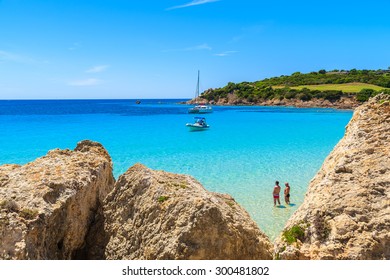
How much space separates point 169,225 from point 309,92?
11467cm

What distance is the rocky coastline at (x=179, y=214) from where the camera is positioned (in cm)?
454

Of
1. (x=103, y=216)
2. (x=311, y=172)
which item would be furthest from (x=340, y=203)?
(x=311, y=172)

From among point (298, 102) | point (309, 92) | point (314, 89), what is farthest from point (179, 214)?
point (314, 89)

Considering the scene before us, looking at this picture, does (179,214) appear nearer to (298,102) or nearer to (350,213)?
(350,213)

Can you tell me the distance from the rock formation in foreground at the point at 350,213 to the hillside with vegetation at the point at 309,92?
92.9 metres

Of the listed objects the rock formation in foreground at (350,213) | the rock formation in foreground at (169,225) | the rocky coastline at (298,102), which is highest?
the rocky coastline at (298,102)

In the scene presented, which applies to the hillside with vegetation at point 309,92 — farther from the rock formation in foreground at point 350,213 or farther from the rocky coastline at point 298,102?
the rock formation in foreground at point 350,213

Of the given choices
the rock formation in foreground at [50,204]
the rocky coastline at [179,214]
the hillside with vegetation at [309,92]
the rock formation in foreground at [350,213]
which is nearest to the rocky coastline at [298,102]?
the hillside with vegetation at [309,92]

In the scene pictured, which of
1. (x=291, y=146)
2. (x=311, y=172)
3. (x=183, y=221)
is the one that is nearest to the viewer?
(x=183, y=221)

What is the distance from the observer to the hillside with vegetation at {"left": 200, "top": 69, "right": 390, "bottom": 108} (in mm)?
100000

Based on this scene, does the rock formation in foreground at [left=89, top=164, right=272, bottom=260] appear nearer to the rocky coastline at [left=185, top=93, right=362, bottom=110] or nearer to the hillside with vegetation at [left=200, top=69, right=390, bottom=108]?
the hillside with vegetation at [left=200, top=69, right=390, bottom=108]
